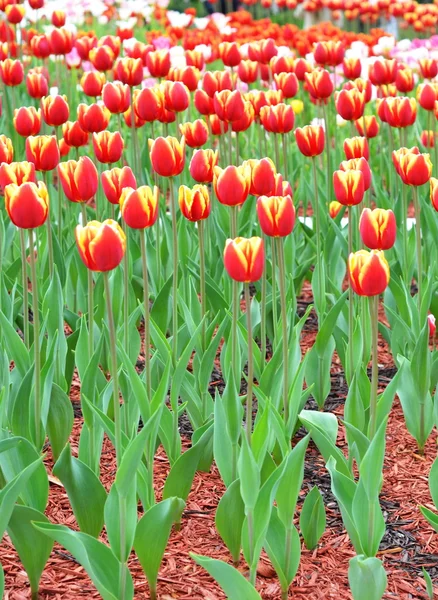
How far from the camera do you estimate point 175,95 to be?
11.7 ft

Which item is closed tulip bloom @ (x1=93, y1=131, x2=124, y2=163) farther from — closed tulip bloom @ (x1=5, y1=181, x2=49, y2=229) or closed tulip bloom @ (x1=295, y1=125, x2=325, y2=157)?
closed tulip bloom @ (x1=5, y1=181, x2=49, y2=229)

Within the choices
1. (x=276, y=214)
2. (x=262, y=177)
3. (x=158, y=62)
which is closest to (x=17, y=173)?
(x=262, y=177)

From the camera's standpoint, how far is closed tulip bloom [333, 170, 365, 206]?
269 centimetres

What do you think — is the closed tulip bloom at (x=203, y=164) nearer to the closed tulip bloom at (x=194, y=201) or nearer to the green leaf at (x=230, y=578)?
the closed tulip bloom at (x=194, y=201)

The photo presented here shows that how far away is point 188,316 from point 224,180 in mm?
641

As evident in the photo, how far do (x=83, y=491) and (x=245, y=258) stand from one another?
694 mm

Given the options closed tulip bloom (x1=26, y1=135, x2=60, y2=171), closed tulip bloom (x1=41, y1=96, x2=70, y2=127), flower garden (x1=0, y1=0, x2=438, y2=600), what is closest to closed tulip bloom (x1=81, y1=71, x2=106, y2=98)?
flower garden (x1=0, y1=0, x2=438, y2=600)

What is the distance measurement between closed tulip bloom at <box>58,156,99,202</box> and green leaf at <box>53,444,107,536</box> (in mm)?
797

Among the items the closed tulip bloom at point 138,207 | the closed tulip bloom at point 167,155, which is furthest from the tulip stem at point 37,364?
the closed tulip bloom at point 167,155

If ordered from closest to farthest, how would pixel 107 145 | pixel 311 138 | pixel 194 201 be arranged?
1. pixel 194 201
2. pixel 107 145
3. pixel 311 138

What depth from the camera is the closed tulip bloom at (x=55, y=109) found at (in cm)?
339

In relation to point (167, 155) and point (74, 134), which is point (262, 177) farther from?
point (74, 134)

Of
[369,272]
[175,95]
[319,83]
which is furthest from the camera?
[319,83]

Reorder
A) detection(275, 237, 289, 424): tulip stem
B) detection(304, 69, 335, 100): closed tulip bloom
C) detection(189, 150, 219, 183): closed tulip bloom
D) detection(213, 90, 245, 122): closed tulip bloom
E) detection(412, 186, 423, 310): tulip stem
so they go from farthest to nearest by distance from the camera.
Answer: detection(304, 69, 335, 100): closed tulip bloom < detection(213, 90, 245, 122): closed tulip bloom < detection(412, 186, 423, 310): tulip stem < detection(189, 150, 219, 183): closed tulip bloom < detection(275, 237, 289, 424): tulip stem
